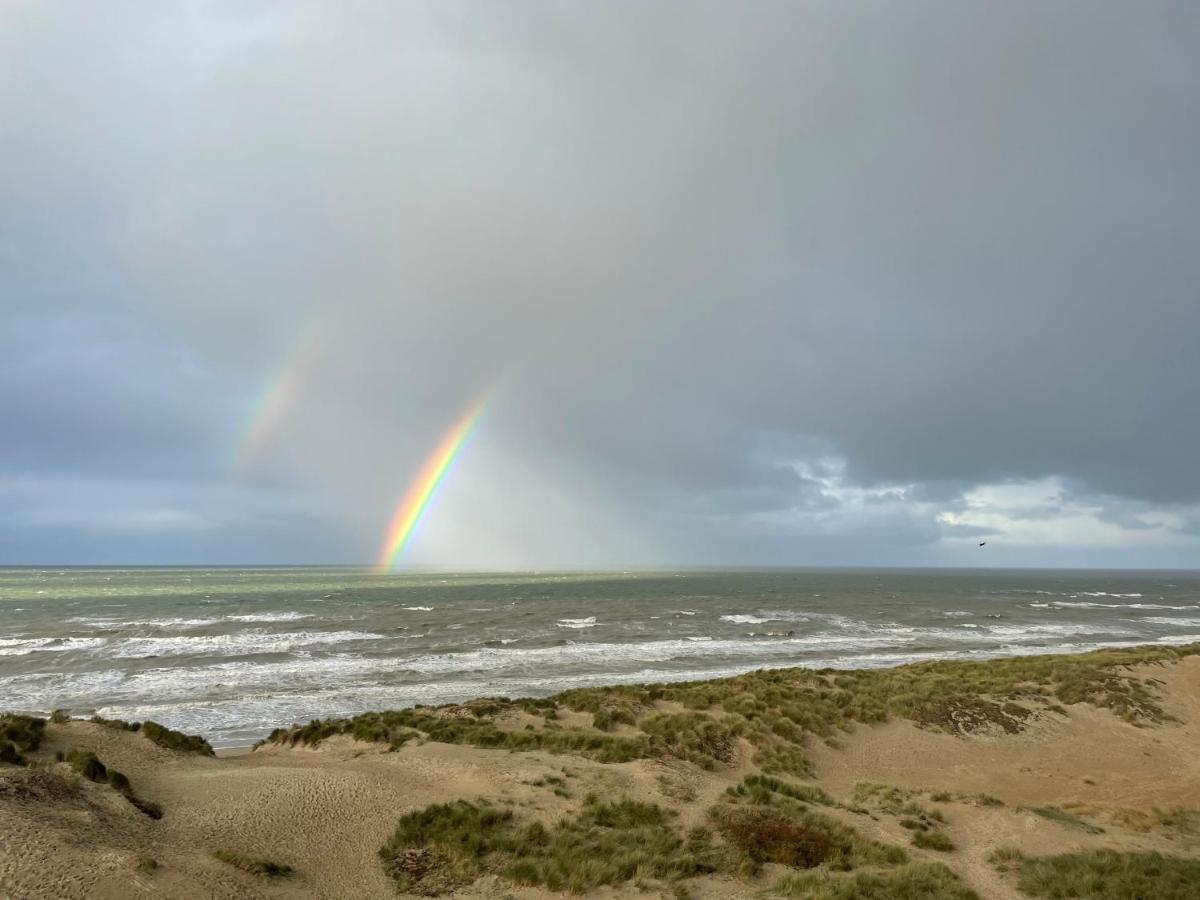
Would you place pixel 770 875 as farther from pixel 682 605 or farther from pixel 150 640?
pixel 682 605

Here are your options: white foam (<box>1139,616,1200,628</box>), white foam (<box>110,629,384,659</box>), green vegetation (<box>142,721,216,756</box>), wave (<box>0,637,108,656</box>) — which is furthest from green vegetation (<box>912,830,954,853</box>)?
white foam (<box>1139,616,1200,628</box>)

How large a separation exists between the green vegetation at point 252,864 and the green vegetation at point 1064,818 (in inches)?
666

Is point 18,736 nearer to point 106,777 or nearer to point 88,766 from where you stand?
point 88,766

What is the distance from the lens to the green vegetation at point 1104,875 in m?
10.7

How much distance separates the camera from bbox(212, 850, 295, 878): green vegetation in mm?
10297

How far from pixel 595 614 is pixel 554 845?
186 ft

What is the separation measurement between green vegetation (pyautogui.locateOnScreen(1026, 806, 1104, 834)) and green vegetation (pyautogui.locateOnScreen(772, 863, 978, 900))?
5863 mm

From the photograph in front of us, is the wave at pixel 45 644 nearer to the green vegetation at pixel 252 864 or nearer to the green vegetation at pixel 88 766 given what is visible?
the green vegetation at pixel 88 766

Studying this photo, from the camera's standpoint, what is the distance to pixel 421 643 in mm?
45875

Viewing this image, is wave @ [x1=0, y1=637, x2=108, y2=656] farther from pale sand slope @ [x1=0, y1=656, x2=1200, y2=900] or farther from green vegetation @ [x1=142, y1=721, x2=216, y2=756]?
pale sand slope @ [x1=0, y1=656, x2=1200, y2=900]

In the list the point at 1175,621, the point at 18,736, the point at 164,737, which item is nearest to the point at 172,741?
the point at 164,737

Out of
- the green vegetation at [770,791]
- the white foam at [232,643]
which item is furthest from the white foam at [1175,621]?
the white foam at [232,643]

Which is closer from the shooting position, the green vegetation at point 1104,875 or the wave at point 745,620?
the green vegetation at point 1104,875

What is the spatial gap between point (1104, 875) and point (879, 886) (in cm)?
436
